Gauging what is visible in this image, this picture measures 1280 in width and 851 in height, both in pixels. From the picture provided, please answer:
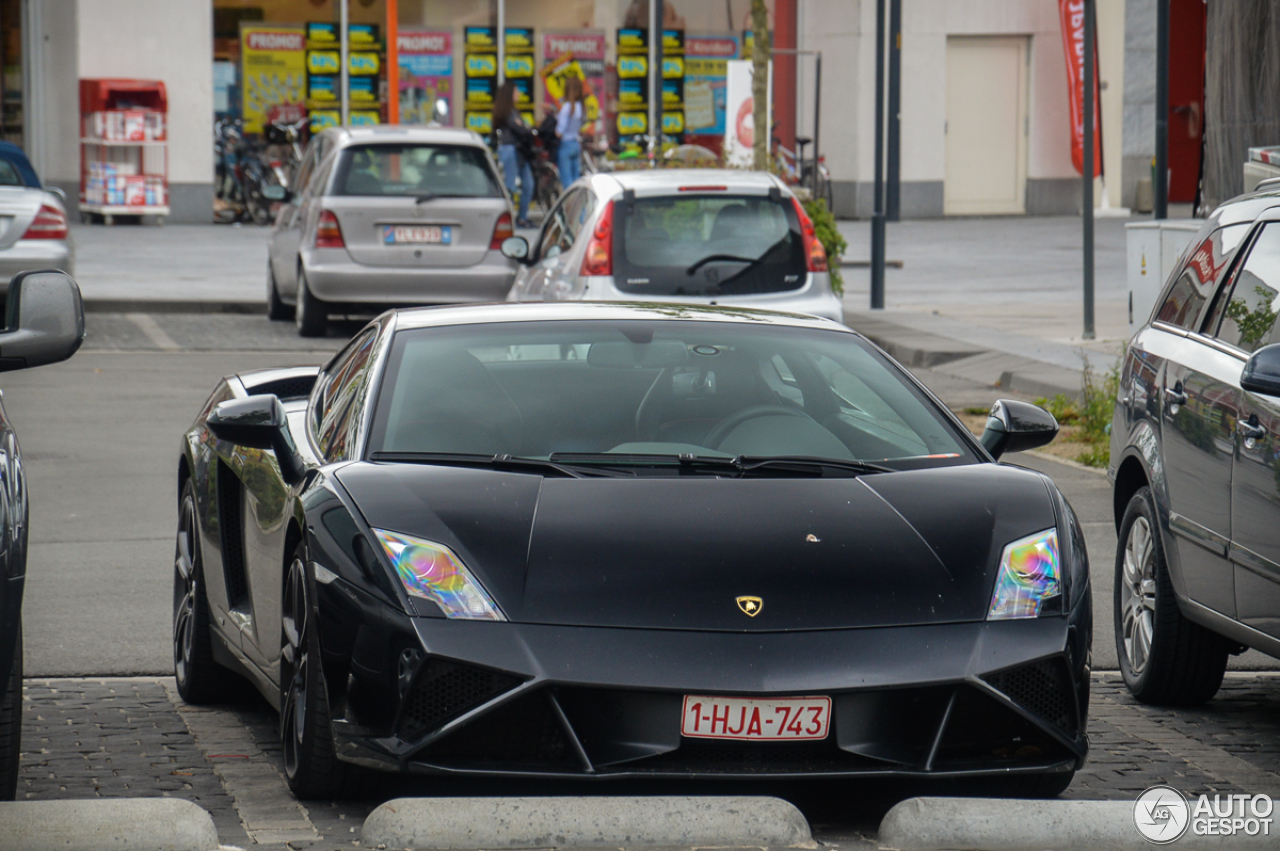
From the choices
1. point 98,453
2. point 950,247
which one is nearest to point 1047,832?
point 98,453

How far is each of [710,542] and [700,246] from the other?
8019 millimetres

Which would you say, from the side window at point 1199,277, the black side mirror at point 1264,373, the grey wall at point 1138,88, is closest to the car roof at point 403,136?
the side window at point 1199,277

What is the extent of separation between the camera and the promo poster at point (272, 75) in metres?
29.8

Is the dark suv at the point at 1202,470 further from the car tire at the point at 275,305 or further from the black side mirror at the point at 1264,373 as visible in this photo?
the car tire at the point at 275,305

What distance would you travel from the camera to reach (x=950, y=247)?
27062 millimetres

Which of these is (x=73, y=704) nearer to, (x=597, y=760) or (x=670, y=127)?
(x=597, y=760)

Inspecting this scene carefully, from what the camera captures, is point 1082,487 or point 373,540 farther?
point 1082,487

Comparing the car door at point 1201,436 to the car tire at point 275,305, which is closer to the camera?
the car door at point 1201,436

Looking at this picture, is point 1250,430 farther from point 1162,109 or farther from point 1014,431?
point 1162,109

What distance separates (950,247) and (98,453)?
17.9 metres

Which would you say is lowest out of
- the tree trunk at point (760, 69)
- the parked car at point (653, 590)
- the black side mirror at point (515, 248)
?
the parked car at point (653, 590)

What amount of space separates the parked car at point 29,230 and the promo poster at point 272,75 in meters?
13.9

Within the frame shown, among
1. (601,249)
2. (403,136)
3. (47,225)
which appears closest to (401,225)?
(403,136)

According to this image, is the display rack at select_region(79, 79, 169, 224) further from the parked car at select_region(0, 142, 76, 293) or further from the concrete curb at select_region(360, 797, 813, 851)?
the concrete curb at select_region(360, 797, 813, 851)
